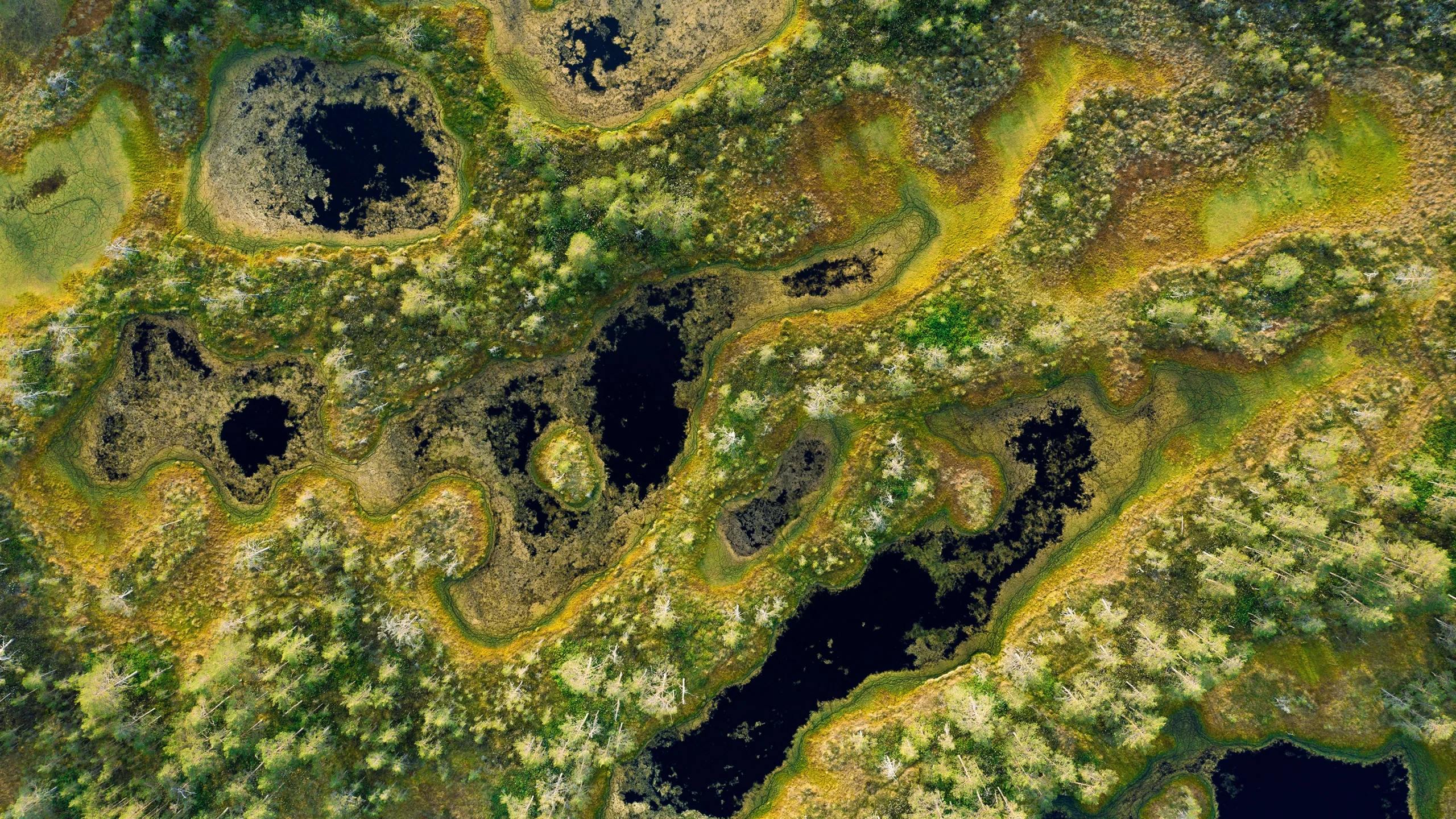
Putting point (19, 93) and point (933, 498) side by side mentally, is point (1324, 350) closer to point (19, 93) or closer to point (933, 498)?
point (933, 498)

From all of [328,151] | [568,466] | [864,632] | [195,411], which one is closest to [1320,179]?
[864,632]

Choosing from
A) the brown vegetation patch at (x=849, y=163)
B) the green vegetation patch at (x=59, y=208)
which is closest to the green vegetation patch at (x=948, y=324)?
the brown vegetation patch at (x=849, y=163)

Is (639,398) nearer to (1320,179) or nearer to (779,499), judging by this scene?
(779,499)

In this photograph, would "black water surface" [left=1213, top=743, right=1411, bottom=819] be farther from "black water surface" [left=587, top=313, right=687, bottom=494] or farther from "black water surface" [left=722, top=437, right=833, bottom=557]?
"black water surface" [left=587, top=313, right=687, bottom=494]

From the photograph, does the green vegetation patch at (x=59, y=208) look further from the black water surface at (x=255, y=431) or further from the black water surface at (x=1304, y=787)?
the black water surface at (x=1304, y=787)

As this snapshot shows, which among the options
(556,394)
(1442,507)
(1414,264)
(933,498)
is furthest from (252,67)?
(1442,507)
